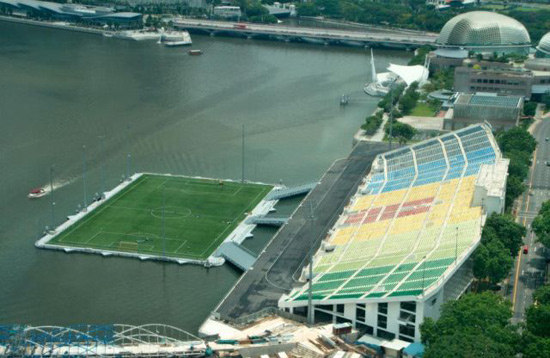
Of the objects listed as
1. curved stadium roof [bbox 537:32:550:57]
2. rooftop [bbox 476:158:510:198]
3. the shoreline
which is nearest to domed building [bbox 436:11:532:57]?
curved stadium roof [bbox 537:32:550:57]

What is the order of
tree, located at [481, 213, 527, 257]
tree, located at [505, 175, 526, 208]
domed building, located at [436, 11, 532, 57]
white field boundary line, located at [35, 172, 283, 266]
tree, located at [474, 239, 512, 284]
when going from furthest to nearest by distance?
domed building, located at [436, 11, 532, 57] → tree, located at [505, 175, 526, 208] → white field boundary line, located at [35, 172, 283, 266] → tree, located at [481, 213, 527, 257] → tree, located at [474, 239, 512, 284]

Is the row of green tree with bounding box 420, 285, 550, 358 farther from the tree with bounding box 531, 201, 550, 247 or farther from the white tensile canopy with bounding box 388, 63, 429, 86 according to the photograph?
the white tensile canopy with bounding box 388, 63, 429, 86

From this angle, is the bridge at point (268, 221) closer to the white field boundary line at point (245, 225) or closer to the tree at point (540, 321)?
the white field boundary line at point (245, 225)

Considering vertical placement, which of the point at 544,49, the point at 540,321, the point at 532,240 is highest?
the point at 544,49

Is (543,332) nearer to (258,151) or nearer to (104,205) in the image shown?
(104,205)

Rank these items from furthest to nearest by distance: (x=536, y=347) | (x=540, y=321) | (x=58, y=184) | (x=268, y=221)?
(x=58, y=184), (x=268, y=221), (x=540, y=321), (x=536, y=347)

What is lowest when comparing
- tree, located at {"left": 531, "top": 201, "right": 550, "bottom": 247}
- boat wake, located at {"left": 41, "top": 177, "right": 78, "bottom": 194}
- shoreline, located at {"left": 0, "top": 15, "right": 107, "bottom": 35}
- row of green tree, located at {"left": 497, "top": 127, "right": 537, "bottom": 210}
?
boat wake, located at {"left": 41, "top": 177, "right": 78, "bottom": 194}

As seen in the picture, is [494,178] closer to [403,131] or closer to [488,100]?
[403,131]

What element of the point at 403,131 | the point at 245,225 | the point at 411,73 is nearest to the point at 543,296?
the point at 245,225
